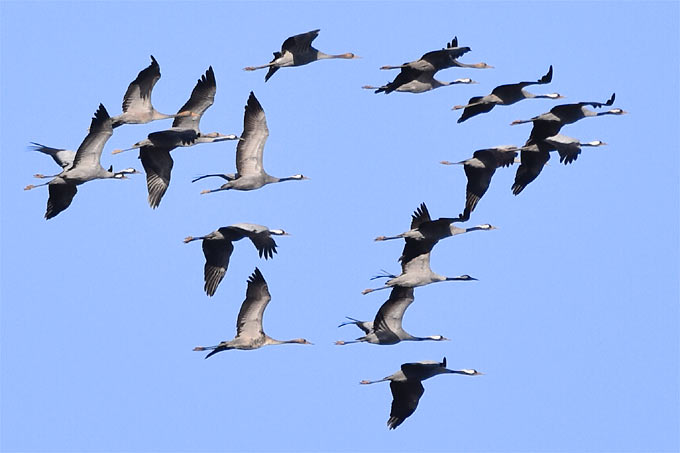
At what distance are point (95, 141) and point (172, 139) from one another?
1.96 m

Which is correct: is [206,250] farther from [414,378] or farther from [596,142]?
[596,142]

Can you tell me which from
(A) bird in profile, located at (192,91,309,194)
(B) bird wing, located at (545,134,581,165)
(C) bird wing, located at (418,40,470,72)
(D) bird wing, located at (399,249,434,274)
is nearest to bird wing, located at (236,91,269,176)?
(A) bird in profile, located at (192,91,309,194)

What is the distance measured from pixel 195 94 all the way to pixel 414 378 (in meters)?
9.23

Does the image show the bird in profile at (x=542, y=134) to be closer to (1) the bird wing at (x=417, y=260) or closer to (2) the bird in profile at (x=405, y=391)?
(1) the bird wing at (x=417, y=260)

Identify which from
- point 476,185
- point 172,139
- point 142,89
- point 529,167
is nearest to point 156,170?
point 172,139

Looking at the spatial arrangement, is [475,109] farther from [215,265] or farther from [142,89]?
[142,89]

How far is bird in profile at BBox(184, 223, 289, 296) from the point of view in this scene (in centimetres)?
4575

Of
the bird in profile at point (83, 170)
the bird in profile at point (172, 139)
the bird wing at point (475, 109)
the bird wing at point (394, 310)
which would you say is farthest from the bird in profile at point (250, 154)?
the bird wing at point (475, 109)

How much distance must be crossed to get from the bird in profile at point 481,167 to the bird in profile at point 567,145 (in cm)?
102

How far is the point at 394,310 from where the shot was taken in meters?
45.4

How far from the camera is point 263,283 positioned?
4544cm

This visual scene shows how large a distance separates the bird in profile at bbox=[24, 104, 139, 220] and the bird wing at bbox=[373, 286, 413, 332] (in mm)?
7545

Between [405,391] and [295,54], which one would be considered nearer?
[405,391]

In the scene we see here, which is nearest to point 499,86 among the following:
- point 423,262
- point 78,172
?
point 423,262
